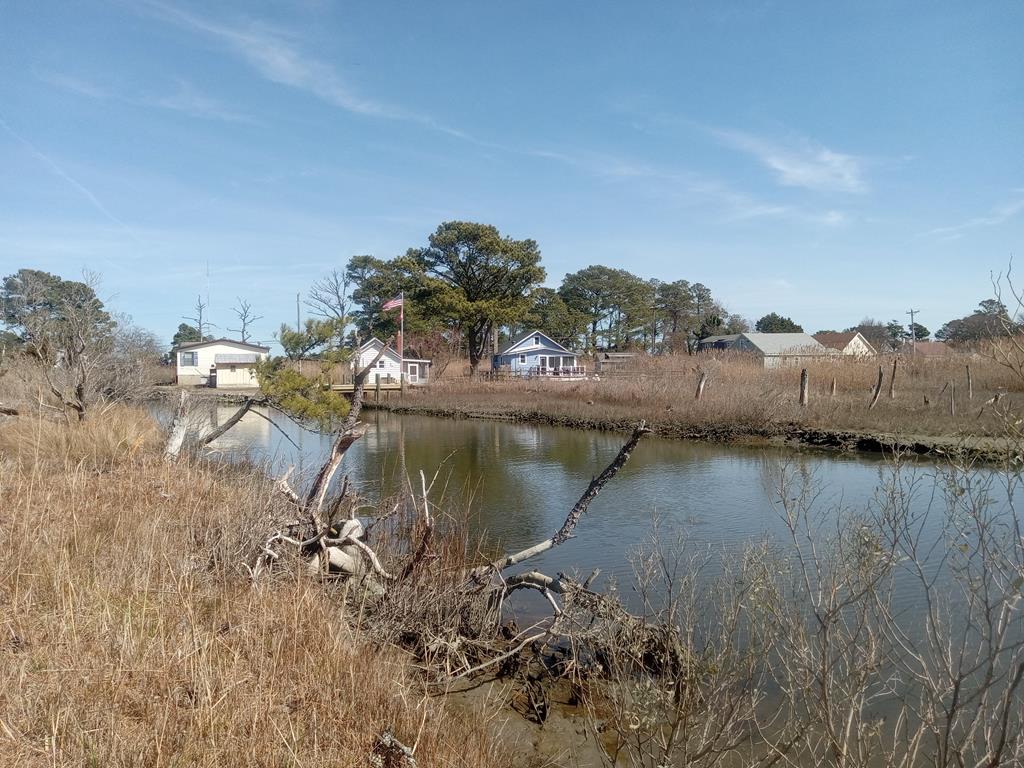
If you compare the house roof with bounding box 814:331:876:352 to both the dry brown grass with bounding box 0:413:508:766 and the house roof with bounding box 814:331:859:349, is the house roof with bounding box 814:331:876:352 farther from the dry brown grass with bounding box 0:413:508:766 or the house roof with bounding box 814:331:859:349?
the dry brown grass with bounding box 0:413:508:766

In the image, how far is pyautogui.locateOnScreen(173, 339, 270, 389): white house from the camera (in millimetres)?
49500

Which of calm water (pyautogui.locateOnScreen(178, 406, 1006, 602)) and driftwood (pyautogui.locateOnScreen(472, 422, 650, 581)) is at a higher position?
driftwood (pyautogui.locateOnScreen(472, 422, 650, 581))

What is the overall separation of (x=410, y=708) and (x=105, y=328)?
1772 cm

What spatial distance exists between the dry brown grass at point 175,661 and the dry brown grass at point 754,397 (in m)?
18.2

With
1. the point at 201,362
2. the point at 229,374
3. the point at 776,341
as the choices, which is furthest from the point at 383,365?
the point at 776,341

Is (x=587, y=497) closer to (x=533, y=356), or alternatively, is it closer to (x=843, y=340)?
(x=533, y=356)

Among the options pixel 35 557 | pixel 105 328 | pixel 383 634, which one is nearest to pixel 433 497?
pixel 383 634

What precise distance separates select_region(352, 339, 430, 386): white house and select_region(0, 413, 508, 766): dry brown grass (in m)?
40.3

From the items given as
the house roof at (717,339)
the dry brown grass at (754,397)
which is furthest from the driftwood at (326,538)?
the house roof at (717,339)

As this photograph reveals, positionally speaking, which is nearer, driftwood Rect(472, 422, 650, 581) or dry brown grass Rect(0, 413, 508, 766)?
dry brown grass Rect(0, 413, 508, 766)

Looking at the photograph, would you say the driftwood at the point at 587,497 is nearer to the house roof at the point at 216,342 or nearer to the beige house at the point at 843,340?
the house roof at the point at 216,342

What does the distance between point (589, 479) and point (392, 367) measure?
36.2m

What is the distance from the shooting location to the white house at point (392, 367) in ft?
157

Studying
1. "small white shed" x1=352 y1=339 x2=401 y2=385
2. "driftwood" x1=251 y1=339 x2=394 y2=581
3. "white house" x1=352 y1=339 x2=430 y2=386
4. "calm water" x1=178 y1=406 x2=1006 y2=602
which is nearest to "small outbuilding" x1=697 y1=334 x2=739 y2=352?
"white house" x1=352 y1=339 x2=430 y2=386
